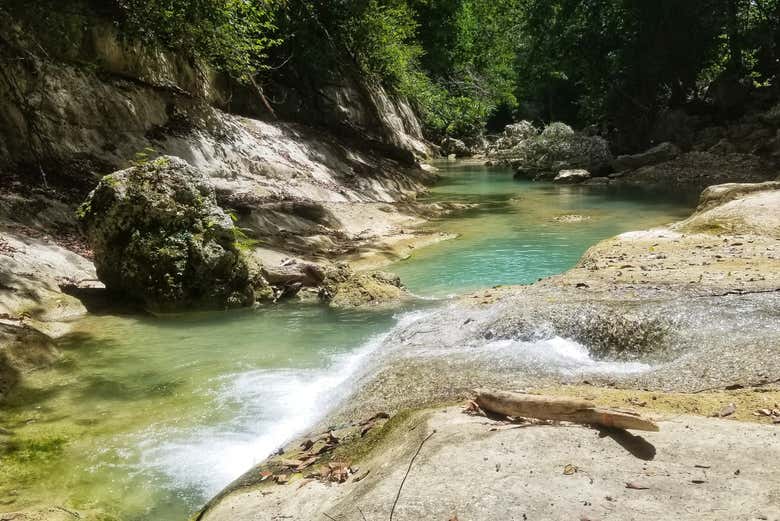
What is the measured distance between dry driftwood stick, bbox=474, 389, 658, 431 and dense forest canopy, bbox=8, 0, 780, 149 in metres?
14.2

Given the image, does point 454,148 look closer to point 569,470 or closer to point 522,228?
point 522,228

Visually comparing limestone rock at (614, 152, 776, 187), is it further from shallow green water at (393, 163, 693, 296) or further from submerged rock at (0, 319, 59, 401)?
submerged rock at (0, 319, 59, 401)

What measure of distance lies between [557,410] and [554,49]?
1251 inches

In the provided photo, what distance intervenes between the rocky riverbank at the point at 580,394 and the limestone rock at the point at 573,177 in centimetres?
1794

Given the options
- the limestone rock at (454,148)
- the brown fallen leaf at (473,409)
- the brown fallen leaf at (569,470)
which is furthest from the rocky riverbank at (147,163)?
the limestone rock at (454,148)

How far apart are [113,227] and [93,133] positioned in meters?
4.89

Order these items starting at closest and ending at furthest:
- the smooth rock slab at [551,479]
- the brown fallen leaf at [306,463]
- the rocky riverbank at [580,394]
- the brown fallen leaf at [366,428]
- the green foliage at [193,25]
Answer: the smooth rock slab at [551,479] < the rocky riverbank at [580,394] < the brown fallen leaf at [306,463] < the brown fallen leaf at [366,428] < the green foliage at [193,25]

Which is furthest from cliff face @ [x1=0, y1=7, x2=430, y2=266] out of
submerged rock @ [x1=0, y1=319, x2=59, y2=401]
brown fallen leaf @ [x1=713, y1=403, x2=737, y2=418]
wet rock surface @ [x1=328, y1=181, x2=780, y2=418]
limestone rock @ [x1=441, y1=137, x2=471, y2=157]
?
limestone rock @ [x1=441, y1=137, x2=471, y2=157]

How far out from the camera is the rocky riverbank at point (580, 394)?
122 inches

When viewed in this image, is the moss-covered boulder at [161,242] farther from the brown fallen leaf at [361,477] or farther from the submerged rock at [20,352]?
the brown fallen leaf at [361,477]

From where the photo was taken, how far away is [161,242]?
33.4 ft

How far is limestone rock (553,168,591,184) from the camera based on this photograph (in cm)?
2797

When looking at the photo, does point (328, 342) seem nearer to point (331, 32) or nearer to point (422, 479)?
point (422, 479)

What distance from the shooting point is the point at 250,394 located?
22.2ft
